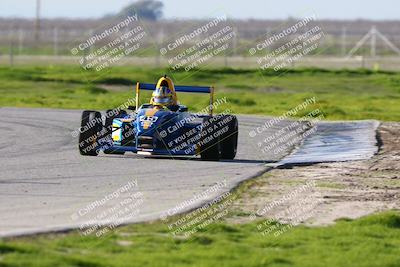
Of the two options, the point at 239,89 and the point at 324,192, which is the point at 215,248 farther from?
the point at 239,89

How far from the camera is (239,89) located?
45.8 m

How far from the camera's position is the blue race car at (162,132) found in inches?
766

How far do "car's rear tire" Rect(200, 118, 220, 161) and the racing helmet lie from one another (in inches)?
43.3

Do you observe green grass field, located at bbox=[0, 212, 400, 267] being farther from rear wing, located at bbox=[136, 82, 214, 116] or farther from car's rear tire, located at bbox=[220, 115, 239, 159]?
rear wing, located at bbox=[136, 82, 214, 116]

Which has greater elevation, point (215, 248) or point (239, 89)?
point (215, 248)

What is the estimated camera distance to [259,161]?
1977 centimetres

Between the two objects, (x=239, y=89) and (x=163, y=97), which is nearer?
(x=163, y=97)

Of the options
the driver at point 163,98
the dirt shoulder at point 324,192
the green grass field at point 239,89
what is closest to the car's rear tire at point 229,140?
the driver at point 163,98

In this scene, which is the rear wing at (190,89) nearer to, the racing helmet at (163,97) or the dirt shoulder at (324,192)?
the racing helmet at (163,97)

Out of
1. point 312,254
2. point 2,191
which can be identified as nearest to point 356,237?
point 312,254

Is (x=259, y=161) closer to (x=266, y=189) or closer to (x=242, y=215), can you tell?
(x=266, y=189)

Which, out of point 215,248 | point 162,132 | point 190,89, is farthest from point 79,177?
point 215,248

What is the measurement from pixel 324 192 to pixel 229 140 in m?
4.89

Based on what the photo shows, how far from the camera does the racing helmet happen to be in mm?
20281
